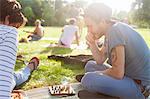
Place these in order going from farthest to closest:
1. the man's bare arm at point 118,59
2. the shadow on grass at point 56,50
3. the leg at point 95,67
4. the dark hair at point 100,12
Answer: the shadow on grass at point 56,50, the leg at point 95,67, the dark hair at point 100,12, the man's bare arm at point 118,59

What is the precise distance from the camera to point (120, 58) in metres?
3.25

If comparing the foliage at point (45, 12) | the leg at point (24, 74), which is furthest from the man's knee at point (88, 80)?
the foliage at point (45, 12)

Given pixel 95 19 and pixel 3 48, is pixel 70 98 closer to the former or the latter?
pixel 95 19

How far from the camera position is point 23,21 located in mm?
3102

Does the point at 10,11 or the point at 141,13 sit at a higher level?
the point at 141,13

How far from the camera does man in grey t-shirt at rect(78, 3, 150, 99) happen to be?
3316mm

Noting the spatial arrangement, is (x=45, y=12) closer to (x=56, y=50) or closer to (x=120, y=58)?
(x=56, y=50)

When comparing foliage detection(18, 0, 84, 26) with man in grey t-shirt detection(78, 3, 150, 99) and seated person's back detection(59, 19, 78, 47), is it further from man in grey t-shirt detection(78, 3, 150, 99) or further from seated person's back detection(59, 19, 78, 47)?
man in grey t-shirt detection(78, 3, 150, 99)

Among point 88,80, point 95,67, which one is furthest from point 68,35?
point 88,80

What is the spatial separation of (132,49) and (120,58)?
217 mm

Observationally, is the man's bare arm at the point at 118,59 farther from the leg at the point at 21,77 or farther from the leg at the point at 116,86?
the leg at the point at 21,77

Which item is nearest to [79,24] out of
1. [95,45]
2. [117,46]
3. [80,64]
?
[80,64]

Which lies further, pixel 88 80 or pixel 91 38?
pixel 91 38

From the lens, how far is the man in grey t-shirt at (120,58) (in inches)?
131
